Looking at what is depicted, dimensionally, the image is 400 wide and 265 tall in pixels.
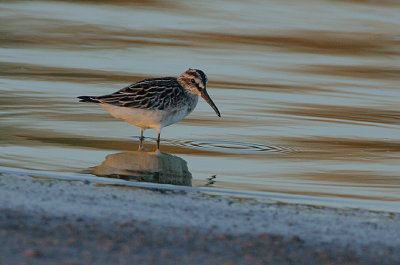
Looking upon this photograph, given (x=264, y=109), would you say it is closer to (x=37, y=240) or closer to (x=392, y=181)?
(x=392, y=181)

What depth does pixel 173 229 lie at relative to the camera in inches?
234

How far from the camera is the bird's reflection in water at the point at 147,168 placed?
7859 millimetres

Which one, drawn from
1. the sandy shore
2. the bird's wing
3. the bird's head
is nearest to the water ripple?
the bird's wing

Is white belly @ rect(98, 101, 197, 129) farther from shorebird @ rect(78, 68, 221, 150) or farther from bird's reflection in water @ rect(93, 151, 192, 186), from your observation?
bird's reflection in water @ rect(93, 151, 192, 186)

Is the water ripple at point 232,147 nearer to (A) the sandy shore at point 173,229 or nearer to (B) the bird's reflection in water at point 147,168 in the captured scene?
(B) the bird's reflection in water at point 147,168

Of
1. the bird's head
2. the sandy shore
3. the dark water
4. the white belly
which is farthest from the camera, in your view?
the bird's head

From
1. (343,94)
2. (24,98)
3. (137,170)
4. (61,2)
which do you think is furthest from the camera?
(61,2)

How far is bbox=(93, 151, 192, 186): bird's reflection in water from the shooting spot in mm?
7859

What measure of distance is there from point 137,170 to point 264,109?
3816 mm

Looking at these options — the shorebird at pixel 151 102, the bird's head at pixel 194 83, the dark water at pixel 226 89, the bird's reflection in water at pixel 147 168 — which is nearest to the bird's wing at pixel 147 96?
the shorebird at pixel 151 102

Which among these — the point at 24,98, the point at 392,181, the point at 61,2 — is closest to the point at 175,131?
the point at 24,98

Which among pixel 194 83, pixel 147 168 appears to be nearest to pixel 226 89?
pixel 194 83

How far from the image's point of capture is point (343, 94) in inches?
506

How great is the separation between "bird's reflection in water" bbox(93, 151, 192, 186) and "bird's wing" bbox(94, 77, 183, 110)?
87 cm
